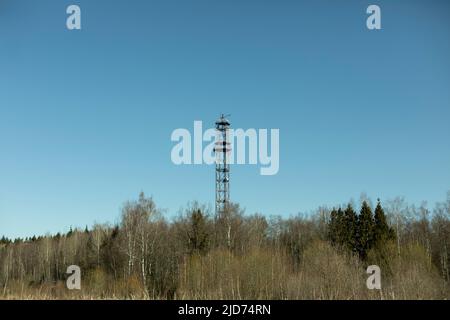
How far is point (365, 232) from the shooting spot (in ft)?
125

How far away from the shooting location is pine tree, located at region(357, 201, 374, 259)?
3766 cm

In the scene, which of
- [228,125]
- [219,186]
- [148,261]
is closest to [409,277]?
[219,186]

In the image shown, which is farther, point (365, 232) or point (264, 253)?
point (365, 232)

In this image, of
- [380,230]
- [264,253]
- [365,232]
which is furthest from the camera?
[365,232]

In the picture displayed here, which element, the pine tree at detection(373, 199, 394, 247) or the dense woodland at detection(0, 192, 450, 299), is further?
the pine tree at detection(373, 199, 394, 247)

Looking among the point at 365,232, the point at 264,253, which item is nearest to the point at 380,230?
the point at 365,232

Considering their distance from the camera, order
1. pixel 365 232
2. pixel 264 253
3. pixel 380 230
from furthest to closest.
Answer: pixel 365 232 → pixel 380 230 → pixel 264 253

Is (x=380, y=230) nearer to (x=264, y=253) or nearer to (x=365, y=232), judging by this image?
(x=365, y=232)

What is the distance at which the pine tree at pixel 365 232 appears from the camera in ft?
124

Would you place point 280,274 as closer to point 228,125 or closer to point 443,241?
point 228,125

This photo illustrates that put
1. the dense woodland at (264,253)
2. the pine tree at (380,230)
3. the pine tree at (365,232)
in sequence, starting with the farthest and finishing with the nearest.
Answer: the pine tree at (365,232)
the pine tree at (380,230)
the dense woodland at (264,253)
